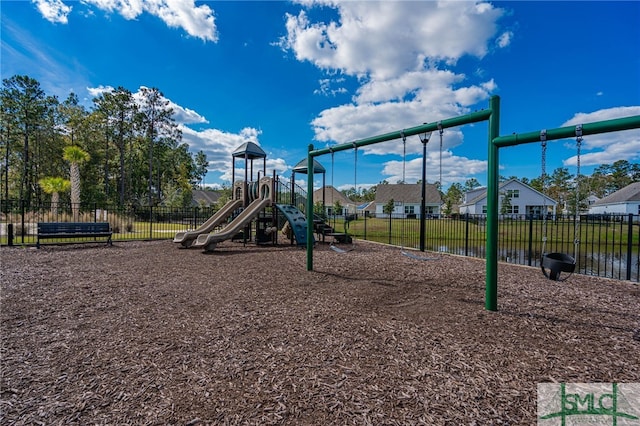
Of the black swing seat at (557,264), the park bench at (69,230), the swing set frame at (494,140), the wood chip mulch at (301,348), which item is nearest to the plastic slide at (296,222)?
the wood chip mulch at (301,348)

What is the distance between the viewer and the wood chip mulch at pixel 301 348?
192cm

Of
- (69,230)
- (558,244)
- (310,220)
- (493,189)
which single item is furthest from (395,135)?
(558,244)

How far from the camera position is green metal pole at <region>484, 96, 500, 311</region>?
3633 millimetres

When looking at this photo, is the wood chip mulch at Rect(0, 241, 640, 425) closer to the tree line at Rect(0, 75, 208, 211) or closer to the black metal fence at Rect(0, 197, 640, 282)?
the black metal fence at Rect(0, 197, 640, 282)

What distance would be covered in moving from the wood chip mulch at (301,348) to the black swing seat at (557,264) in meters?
0.49

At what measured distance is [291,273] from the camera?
19.1ft

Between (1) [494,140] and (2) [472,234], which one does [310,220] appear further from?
(2) [472,234]

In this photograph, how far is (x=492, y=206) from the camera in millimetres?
3639

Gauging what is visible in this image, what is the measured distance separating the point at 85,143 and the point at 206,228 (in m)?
33.1

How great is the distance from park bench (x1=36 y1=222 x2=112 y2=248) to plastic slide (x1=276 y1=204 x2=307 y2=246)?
5979mm

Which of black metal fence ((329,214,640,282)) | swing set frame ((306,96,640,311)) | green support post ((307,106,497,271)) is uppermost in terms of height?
green support post ((307,106,497,271))

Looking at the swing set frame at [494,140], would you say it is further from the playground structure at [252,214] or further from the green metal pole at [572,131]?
the playground structure at [252,214]

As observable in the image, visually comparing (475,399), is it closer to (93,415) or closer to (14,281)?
(93,415)

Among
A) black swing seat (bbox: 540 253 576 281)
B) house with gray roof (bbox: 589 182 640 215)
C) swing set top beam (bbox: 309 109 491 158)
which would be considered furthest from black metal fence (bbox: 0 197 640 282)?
house with gray roof (bbox: 589 182 640 215)
